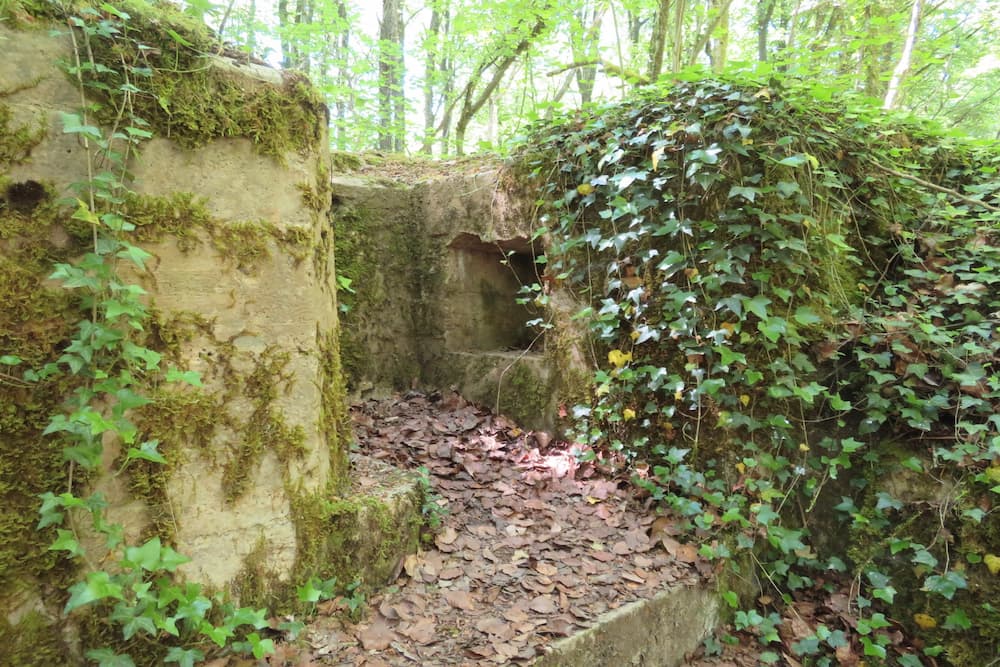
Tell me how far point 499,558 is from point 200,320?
1.92 metres

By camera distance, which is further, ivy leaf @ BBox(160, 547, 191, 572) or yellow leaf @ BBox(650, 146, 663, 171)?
yellow leaf @ BBox(650, 146, 663, 171)

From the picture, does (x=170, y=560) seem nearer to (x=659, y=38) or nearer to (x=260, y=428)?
(x=260, y=428)

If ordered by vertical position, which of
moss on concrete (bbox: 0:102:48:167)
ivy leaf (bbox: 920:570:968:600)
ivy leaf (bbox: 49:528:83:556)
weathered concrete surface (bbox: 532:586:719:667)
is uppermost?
moss on concrete (bbox: 0:102:48:167)

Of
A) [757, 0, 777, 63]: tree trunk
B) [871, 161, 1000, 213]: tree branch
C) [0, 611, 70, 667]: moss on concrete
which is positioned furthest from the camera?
[757, 0, 777, 63]: tree trunk

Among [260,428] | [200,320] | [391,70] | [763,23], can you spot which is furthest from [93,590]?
[763,23]

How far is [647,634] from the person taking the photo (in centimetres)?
246

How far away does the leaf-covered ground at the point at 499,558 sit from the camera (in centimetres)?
206

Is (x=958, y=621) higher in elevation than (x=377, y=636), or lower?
lower

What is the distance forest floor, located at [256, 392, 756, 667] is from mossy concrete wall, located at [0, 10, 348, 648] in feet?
1.65

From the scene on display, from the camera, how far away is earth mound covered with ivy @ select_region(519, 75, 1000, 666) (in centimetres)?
264

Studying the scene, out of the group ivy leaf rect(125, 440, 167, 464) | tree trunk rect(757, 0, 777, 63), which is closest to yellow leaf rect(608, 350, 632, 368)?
ivy leaf rect(125, 440, 167, 464)

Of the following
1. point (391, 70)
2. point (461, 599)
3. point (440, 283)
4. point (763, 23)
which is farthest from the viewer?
point (763, 23)

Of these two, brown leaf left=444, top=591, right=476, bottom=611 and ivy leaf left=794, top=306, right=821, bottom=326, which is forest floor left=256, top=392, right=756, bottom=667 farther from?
ivy leaf left=794, top=306, right=821, bottom=326

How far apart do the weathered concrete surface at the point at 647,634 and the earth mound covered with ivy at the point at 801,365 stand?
0.26 meters
